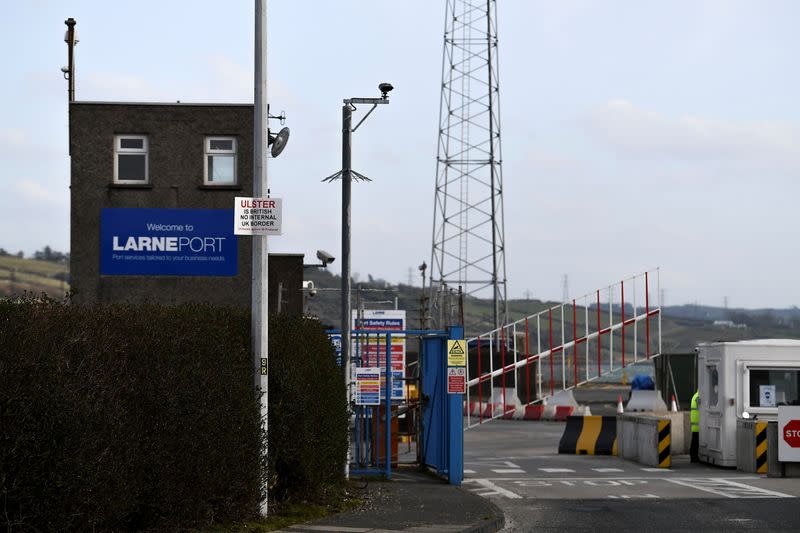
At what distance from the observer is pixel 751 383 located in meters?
25.4

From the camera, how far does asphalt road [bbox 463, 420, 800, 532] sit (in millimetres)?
15930

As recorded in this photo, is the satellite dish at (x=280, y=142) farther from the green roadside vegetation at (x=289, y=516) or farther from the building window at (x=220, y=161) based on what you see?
the building window at (x=220, y=161)

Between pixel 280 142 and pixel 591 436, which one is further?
pixel 591 436

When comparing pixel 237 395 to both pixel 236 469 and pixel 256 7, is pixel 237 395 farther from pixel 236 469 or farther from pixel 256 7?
pixel 256 7

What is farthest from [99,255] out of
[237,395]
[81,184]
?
[237,395]

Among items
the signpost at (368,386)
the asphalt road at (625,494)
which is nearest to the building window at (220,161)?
the asphalt road at (625,494)

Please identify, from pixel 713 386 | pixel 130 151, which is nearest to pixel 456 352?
pixel 713 386

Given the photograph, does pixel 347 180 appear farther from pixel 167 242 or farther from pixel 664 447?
pixel 167 242

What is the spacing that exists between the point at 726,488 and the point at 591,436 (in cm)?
1144

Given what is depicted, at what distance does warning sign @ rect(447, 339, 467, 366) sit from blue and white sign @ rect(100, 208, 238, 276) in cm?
1455

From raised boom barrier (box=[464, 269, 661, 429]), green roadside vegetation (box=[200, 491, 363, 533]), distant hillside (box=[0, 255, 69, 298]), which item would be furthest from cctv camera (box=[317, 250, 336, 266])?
distant hillside (box=[0, 255, 69, 298])

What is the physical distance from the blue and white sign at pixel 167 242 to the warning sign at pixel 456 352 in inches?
573

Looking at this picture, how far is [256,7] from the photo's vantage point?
578 inches

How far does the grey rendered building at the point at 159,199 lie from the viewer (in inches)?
1347
